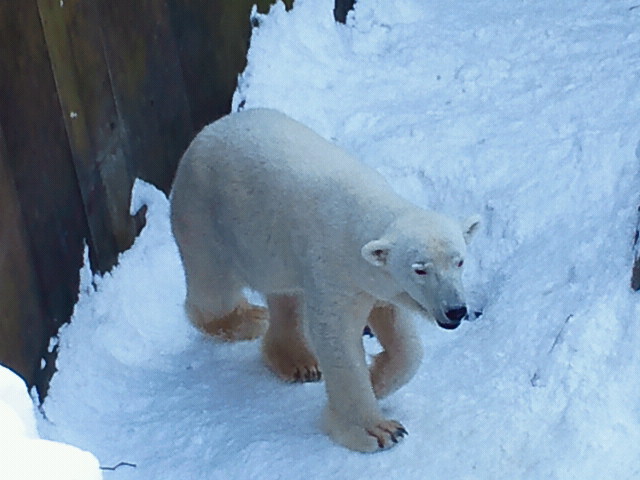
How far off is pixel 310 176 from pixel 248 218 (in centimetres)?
30

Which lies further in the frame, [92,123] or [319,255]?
[92,123]

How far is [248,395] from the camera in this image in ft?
15.1

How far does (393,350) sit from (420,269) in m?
0.69

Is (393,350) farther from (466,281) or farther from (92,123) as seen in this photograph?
(92,123)

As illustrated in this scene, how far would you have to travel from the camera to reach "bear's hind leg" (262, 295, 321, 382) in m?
4.65

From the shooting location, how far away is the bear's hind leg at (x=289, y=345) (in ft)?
15.3

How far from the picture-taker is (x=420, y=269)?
3648 mm

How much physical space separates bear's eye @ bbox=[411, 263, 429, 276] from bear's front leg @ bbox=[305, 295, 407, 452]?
44cm

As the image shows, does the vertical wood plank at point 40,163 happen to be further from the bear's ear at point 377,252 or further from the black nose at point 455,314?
the black nose at point 455,314

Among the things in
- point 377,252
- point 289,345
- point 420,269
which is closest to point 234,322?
point 289,345

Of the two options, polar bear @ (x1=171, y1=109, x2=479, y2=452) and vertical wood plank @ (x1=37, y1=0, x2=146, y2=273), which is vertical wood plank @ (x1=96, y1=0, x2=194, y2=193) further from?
polar bear @ (x1=171, y1=109, x2=479, y2=452)

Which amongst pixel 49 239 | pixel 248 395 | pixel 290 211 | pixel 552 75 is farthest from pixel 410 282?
pixel 552 75

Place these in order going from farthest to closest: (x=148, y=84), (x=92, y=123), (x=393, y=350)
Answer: (x=148, y=84), (x=92, y=123), (x=393, y=350)

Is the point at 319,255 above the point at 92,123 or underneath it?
underneath
